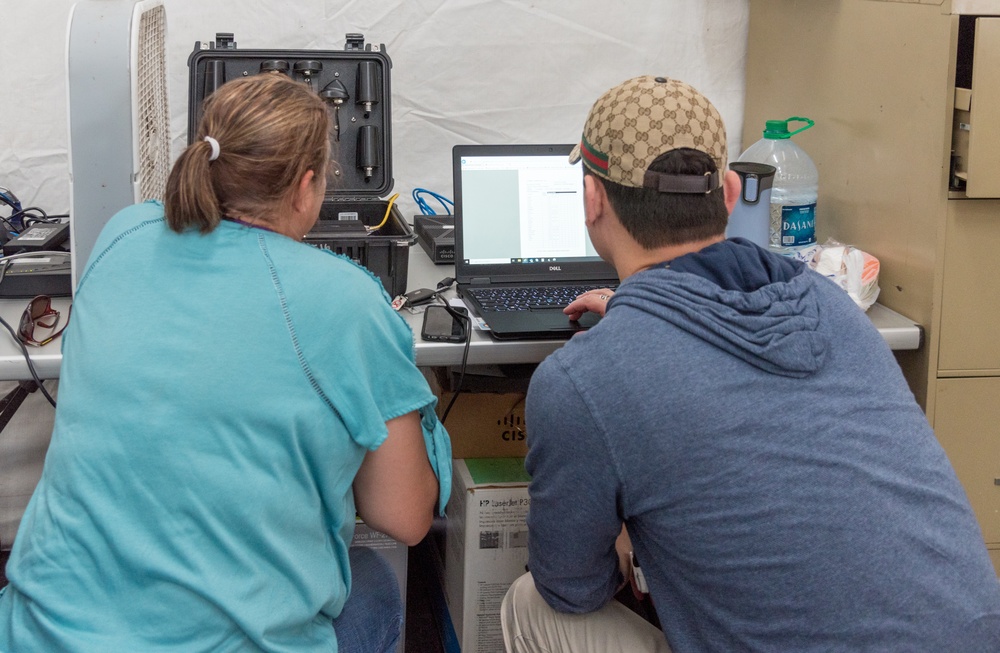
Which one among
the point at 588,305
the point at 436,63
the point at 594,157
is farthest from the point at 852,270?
the point at 436,63

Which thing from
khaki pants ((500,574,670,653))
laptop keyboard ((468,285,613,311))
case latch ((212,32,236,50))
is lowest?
khaki pants ((500,574,670,653))

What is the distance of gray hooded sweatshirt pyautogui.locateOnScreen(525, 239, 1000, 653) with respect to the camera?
90 cm

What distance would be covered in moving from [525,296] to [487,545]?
0.41 metres

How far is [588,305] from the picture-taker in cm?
145

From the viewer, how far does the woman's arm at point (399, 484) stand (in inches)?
41.9

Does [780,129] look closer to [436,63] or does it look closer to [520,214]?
[520,214]

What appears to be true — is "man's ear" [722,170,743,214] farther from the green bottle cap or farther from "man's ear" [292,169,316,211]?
the green bottle cap

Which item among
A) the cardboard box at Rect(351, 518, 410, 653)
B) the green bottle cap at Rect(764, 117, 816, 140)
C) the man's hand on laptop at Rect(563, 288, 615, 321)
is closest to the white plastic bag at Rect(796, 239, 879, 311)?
the green bottle cap at Rect(764, 117, 816, 140)

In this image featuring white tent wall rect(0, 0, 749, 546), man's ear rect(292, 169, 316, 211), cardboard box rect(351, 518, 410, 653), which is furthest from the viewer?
white tent wall rect(0, 0, 749, 546)

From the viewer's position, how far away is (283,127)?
3.30 ft

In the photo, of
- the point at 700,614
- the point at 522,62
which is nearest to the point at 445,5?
the point at 522,62

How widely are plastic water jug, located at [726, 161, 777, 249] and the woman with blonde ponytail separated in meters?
0.88

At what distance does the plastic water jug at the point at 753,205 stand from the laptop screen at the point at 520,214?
248mm

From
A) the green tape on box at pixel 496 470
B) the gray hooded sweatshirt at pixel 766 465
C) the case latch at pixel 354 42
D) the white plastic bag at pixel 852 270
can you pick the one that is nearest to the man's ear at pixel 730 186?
the gray hooded sweatshirt at pixel 766 465
